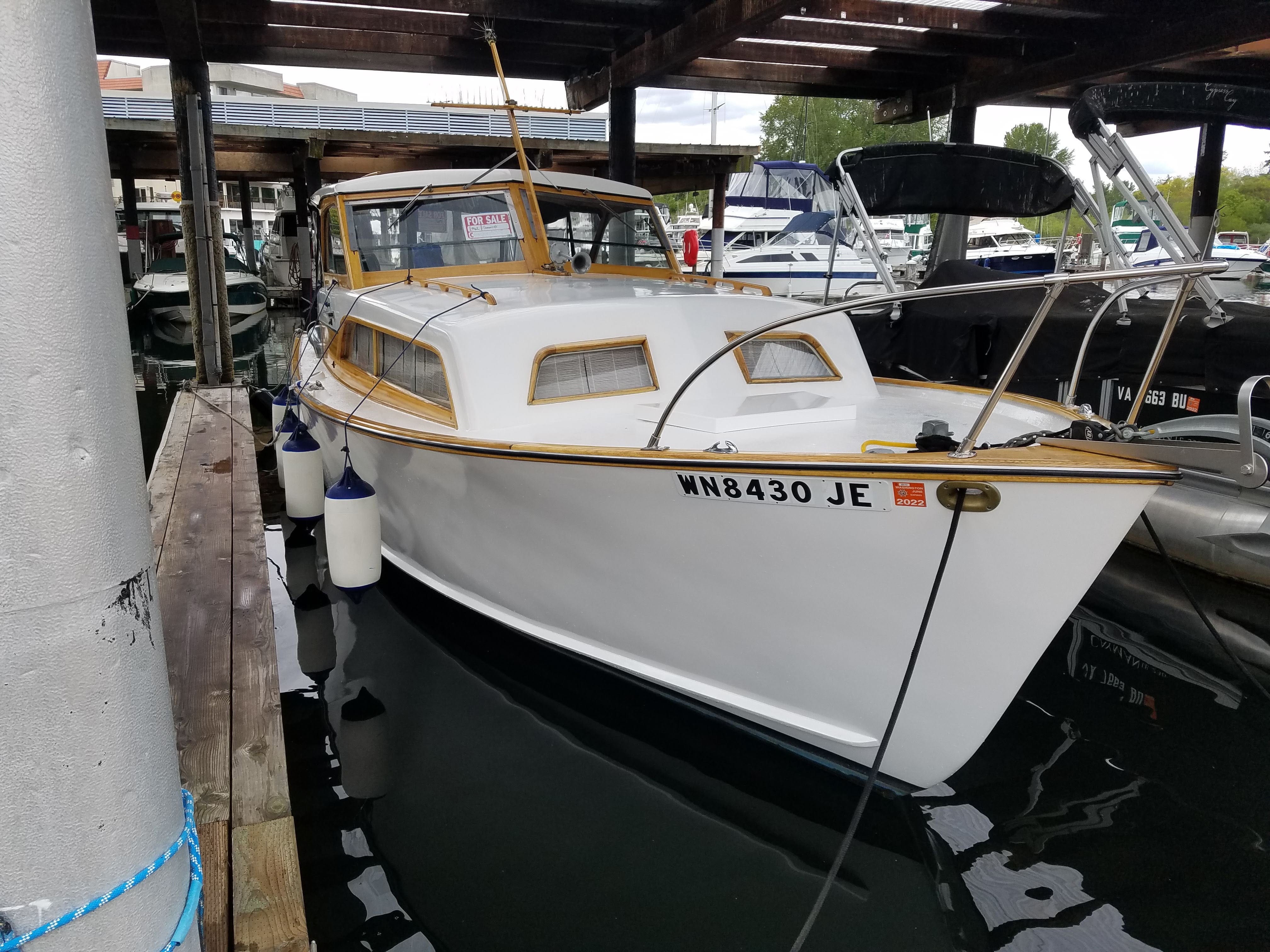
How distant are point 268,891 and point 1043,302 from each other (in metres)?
3.05

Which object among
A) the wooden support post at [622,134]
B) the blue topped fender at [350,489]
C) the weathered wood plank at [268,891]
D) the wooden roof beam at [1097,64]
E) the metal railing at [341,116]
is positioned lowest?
the weathered wood plank at [268,891]

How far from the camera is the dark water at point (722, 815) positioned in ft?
10.7

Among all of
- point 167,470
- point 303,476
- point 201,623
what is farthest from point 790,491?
point 167,470

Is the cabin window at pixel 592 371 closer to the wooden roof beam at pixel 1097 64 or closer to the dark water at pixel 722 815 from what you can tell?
the dark water at pixel 722 815

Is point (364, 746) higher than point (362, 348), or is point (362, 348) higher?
point (362, 348)

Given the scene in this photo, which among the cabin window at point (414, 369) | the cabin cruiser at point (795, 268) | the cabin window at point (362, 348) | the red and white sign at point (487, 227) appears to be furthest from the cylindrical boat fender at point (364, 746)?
the cabin cruiser at point (795, 268)

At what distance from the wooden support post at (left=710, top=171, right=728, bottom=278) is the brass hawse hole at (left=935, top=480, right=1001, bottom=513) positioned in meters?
16.2

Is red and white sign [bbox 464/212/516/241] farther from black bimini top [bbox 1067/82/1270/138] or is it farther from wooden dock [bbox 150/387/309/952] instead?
black bimini top [bbox 1067/82/1270/138]

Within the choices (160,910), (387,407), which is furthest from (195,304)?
(160,910)

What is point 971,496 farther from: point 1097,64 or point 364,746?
point 1097,64

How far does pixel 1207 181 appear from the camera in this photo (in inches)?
492

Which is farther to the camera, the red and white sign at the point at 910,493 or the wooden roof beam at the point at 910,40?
the wooden roof beam at the point at 910,40

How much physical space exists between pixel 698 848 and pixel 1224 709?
9.98ft

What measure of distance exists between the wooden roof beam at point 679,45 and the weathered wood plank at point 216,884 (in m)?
7.01
